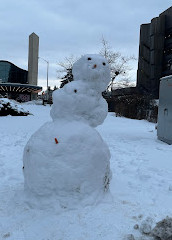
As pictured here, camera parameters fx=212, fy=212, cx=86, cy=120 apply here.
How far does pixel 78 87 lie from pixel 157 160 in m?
3.42

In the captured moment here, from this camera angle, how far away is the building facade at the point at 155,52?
2625 cm

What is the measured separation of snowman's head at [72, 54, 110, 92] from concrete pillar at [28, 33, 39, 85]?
47.5 meters

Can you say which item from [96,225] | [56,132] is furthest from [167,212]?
[56,132]

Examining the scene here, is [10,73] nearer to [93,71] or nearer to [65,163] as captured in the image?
[93,71]

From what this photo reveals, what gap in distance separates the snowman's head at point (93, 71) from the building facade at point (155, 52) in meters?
23.8

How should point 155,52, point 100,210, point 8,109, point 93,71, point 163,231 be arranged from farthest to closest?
point 155,52, point 8,109, point 93,71, point 100,210, point 163,231

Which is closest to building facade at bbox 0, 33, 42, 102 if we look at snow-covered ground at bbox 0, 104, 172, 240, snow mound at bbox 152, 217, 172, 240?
snow-covered ground at bbox 0, 104, 172, 240

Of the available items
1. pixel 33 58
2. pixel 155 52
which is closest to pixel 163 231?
pixel 155 52

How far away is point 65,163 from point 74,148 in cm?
22

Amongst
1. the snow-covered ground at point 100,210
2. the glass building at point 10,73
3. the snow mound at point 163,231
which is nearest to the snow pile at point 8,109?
the snow-covered ground at point 100,210

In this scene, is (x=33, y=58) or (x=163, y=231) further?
(x=33, y=58)

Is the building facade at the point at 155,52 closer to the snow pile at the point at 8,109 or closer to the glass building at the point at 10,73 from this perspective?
the snow pile at the point at 8,109

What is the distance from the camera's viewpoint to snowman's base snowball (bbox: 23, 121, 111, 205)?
2.63 metres

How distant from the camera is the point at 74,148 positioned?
270 centimetres
